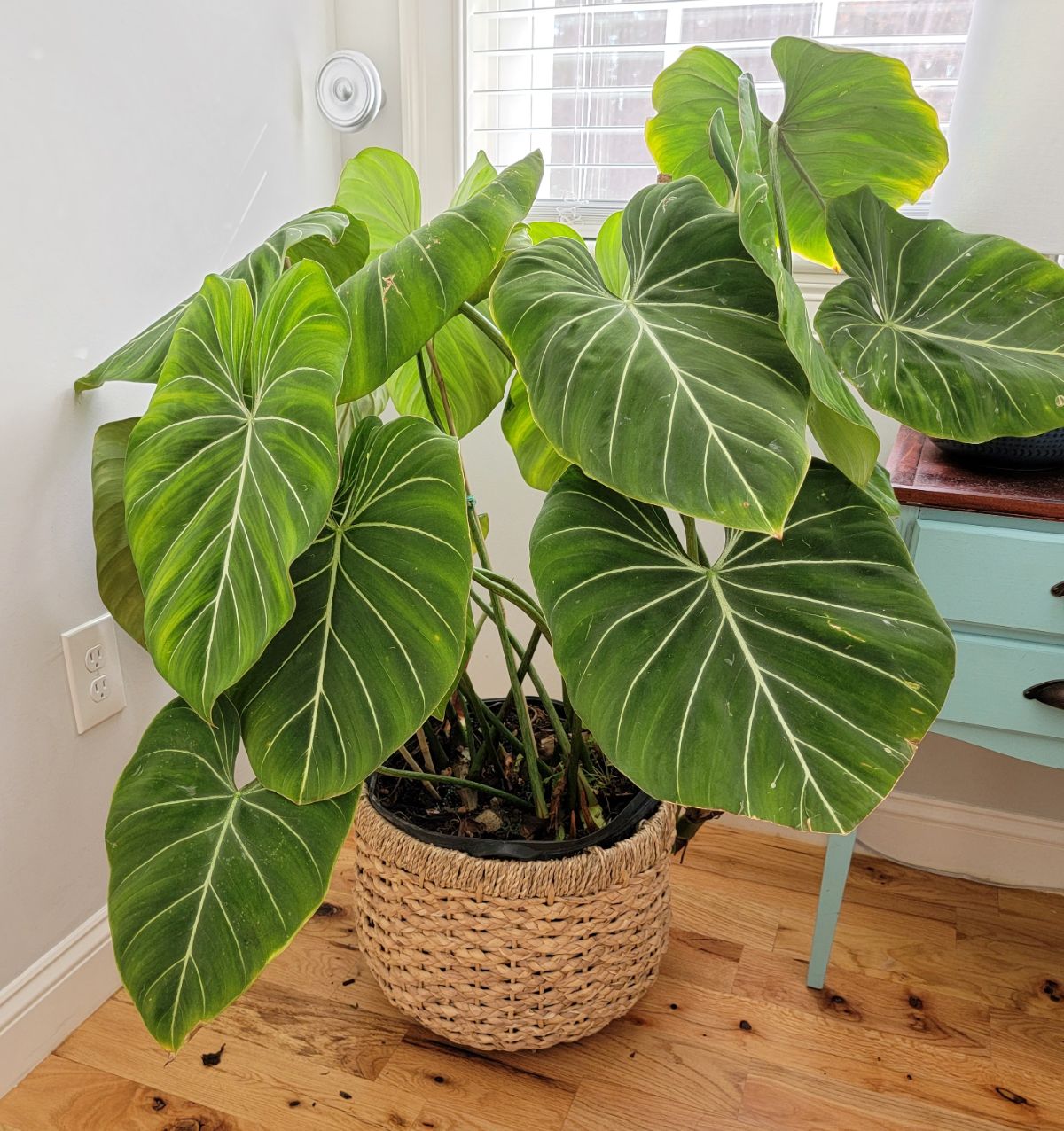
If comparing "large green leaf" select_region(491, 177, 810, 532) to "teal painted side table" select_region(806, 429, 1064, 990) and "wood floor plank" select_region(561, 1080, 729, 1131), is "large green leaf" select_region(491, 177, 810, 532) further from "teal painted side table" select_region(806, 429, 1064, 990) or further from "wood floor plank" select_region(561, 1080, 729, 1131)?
"wood floor plank" select_region(561, 1080, 729, 1131)

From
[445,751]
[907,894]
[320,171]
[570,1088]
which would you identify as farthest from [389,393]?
[907,894]

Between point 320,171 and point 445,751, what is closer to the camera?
point 445,751

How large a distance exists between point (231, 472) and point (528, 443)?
1.35 feet

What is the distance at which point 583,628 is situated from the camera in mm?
735

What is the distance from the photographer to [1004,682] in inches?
39.7

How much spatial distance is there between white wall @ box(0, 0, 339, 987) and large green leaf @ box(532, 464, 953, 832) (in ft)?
2.00

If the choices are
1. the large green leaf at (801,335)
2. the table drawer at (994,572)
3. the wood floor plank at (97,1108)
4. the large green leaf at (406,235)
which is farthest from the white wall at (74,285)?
the table drawer at (994,572)

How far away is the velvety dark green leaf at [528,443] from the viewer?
1067 mm

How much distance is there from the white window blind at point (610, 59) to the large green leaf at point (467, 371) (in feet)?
1.69

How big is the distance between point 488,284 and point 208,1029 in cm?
93

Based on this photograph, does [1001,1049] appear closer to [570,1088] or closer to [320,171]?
[570,1088]

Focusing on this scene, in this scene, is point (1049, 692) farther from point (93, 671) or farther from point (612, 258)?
point (93, 671)

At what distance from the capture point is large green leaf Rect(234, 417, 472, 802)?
0.73 m

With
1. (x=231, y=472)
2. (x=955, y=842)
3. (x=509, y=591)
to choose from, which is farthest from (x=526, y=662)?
(x=955, y=842)
